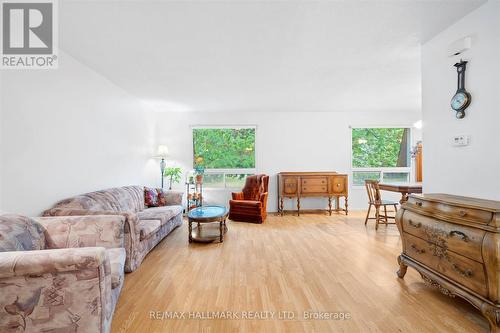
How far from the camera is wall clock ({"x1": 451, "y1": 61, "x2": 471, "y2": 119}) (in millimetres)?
1999

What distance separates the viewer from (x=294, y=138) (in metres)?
5.60

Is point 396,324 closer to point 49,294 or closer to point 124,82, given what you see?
point 49,294

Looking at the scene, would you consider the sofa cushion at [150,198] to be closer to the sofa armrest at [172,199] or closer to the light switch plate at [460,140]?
the sofa armrest at [172,199]

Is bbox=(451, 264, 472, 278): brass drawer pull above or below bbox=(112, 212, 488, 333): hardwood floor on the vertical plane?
above

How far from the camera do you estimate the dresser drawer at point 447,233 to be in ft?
5.03

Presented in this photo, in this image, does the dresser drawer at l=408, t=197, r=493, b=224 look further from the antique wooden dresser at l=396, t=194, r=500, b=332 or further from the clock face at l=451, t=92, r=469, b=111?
the clock face at l=451, t=92, r=469, b=111

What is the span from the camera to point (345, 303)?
6.22 feet

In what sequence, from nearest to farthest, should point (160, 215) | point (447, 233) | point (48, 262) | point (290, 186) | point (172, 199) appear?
point (48, 262)
point (447, 233)
point (160, 215)
point (172, 199)
point (290, 186)

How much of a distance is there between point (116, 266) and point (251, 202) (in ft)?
9.97

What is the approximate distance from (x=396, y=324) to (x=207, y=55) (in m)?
3.11

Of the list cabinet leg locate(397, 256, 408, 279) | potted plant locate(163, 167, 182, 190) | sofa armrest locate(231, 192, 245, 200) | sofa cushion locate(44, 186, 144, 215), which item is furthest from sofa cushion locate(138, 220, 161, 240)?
cabinet leg locate(397, 256, 408, 279)

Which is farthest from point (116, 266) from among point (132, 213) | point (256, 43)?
point (256, 43)

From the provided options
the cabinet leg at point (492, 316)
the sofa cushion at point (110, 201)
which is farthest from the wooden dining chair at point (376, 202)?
the sofa cushion at point (110, 201)

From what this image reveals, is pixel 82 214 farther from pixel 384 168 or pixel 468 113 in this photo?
pixel 384 168
